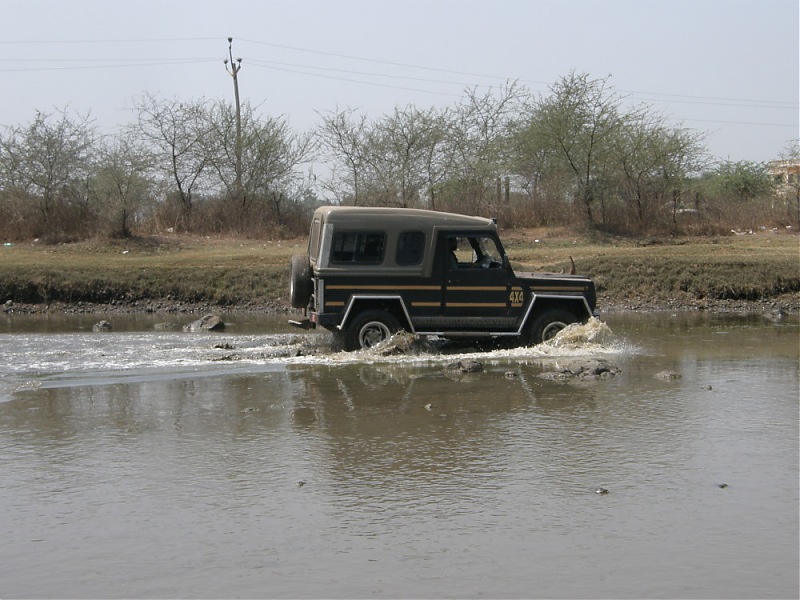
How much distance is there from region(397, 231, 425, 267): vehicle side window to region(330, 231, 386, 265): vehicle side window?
277 mm

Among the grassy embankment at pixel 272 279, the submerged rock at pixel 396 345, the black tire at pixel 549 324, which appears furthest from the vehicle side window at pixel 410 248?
the grassy embankment at pixel 272 279

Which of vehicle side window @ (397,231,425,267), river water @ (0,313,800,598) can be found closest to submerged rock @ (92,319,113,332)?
river water @ (0,313,800,598)

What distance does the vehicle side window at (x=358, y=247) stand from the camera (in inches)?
596

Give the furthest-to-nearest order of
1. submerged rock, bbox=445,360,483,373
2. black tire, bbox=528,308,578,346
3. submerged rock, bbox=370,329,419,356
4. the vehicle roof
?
black tire, bbox=528,308,578,346, submerged rock, bbox=370,329,419,356, the vehicle roof, submerged rock, bbox=445,360,483,373

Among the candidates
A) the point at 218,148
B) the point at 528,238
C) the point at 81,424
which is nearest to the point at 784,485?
the point at 81,424

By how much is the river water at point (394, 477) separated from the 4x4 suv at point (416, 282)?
2.42ft

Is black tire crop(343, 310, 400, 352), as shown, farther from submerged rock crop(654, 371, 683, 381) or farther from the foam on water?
submerged rock crop(654, 371, 683, 381)

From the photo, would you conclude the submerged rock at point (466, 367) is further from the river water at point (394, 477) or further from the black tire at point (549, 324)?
the black tire at point (549, 324)

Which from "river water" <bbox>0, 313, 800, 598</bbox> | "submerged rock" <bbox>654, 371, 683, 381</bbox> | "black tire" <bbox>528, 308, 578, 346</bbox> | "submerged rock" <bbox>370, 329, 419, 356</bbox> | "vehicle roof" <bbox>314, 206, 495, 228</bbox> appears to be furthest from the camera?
"black tire" <bbox>528, 308, 578, 346</bbox>

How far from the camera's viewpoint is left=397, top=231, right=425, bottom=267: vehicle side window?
15211mm

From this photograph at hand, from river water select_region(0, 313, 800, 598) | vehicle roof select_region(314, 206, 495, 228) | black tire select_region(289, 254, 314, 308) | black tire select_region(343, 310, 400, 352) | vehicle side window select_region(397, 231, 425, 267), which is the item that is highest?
vehicle roof select_region(314, 206, 495, 228)

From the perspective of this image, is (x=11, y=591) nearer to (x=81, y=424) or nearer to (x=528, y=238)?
(x=81, y=424)

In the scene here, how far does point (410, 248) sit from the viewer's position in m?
15.2

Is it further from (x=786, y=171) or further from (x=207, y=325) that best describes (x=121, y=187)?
(x=786, y=171)
